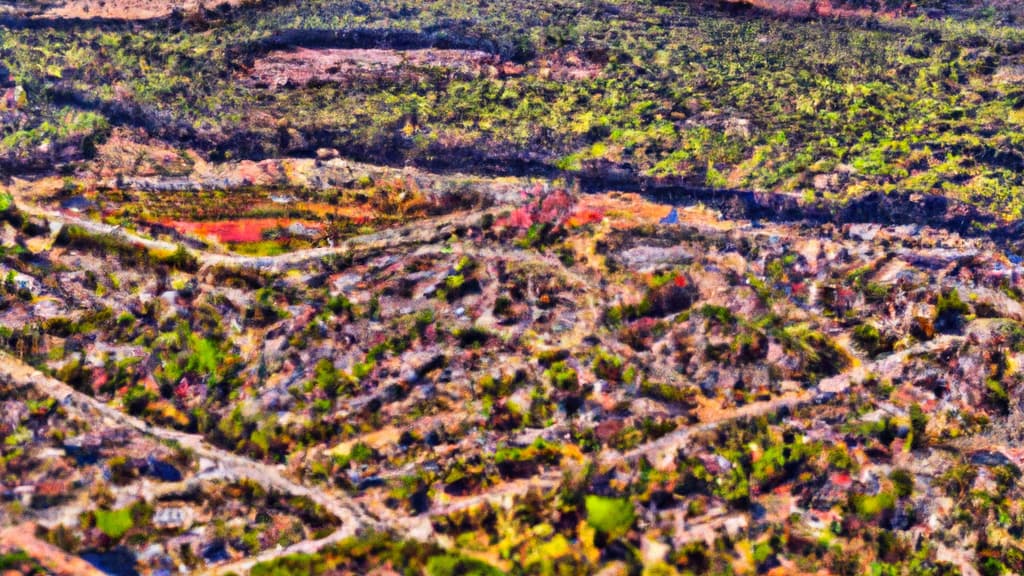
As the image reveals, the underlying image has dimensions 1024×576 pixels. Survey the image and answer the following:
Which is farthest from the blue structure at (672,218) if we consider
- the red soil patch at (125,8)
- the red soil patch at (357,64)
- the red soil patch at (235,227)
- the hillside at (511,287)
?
the red soil patch at (125,8)

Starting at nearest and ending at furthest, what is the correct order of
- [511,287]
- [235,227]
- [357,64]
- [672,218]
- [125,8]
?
[511,287] → [235,227] → [672,218] → [357,64] → [125,8]

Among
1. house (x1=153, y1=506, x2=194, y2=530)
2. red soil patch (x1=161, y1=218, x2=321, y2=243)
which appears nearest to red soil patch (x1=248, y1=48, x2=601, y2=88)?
red soil patch (x1=161, y1=218, x2=321, y2=243)

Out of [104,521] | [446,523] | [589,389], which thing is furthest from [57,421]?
[589,389]

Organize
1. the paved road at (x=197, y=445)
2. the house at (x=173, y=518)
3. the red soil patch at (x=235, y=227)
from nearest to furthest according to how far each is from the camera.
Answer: the house at (x=173, y=518), the paved road at (x=197, y=445), the red soil patch at (x=235, y=227)

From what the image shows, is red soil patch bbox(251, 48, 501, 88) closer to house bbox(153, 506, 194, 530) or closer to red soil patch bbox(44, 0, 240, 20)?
red soil patch bbox(44, 0, 240, 20)

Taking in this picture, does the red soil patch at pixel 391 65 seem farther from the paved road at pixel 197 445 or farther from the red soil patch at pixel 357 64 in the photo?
the paved road at pixel 197 445

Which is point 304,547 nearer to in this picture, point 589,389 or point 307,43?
point 589,389

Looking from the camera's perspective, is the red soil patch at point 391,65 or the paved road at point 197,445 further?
the red soil patch at point 391,65

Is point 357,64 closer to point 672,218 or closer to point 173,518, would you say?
point 672,218

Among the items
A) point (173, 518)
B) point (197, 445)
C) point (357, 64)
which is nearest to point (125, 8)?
point (357, 64)
